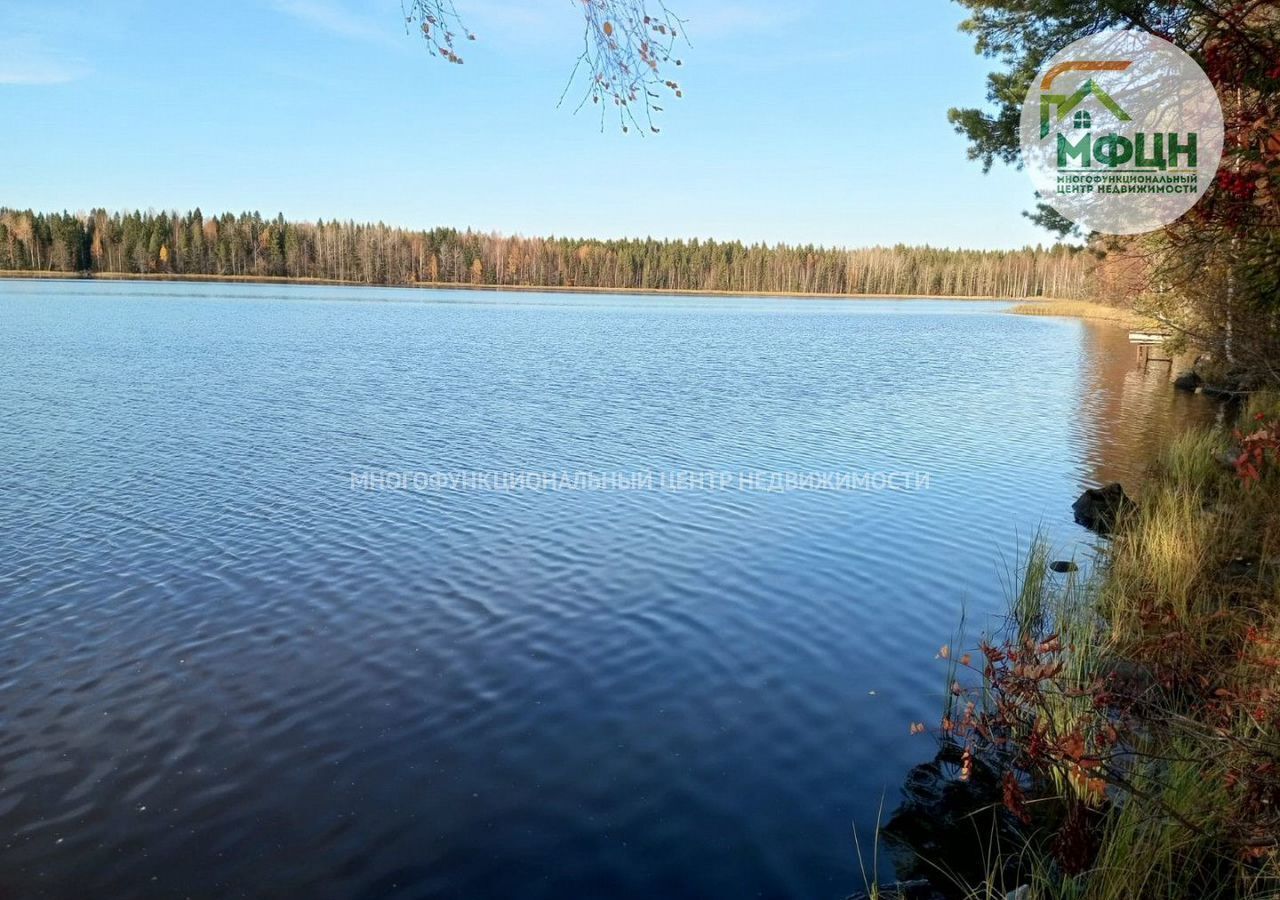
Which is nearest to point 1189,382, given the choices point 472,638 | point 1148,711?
point 1148,711

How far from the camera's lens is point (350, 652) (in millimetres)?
9523

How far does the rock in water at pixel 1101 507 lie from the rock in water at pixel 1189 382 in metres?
21.1

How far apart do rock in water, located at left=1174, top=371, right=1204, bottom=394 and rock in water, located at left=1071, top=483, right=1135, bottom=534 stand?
2109 cm

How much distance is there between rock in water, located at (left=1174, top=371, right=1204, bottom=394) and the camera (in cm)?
3262

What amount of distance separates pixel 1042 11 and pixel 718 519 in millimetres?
8750

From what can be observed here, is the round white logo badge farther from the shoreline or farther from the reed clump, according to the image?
the shoreline

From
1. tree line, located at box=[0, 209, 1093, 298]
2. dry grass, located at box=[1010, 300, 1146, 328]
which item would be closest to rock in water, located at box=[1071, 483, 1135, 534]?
dry grass, located at box=[1010, 300, 1146, 328]

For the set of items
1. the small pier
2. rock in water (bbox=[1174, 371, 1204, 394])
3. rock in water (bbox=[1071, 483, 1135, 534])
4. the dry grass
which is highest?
the dry grass

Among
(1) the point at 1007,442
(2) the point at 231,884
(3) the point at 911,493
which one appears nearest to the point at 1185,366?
(1) the point at 1007,442

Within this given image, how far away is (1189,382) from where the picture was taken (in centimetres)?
3306

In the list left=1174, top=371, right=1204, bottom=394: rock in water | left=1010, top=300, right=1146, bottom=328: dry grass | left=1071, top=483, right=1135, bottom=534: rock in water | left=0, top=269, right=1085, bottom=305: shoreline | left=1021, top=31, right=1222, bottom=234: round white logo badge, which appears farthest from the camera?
left=0, top=269, right=1085, bottom=305: shoreline

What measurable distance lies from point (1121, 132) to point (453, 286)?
156m

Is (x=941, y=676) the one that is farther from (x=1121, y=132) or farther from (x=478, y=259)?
(x=478, y=259)

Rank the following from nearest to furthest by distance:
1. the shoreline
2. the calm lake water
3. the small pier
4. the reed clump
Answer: the reed clump < the calm lake water < the small pier < the shoreline
